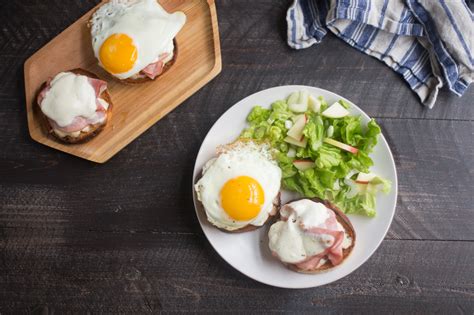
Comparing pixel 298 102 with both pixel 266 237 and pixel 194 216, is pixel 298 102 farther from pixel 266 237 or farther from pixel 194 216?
pixel 194 216

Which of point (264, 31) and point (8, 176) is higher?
point (264, 31)

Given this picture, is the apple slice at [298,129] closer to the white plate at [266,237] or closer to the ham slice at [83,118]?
the white plate at [266,237]

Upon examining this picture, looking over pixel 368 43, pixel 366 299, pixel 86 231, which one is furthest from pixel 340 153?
pixel 86 231

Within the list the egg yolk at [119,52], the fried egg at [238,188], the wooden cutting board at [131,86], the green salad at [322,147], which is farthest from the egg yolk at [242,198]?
the egg yolk at [119,52]

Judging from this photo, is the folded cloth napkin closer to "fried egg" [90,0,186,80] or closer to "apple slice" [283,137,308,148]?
"apple slice" [283,137,308,148]

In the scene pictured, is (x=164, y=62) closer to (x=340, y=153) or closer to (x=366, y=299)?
(x=340, y=153)

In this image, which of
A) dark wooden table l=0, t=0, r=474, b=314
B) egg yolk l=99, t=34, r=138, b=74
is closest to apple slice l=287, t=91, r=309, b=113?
dark wooden table l=0, t=0, r=474, b=314
